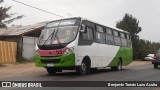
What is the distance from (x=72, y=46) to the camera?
54.8ft

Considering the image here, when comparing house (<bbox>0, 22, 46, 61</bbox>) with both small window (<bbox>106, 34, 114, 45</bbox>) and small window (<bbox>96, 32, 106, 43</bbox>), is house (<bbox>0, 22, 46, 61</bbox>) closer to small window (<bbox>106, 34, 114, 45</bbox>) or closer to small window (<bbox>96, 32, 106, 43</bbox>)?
small window (<bbox>106, 34, 114, 45</bbox>)

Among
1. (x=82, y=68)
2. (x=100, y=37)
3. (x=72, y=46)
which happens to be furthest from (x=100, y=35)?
(x=72, y=46)

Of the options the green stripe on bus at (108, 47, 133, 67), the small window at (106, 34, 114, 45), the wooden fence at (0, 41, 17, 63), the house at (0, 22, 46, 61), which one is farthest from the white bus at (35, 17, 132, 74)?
the house at (0, 22, 46, 61)

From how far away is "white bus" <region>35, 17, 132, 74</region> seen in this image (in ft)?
54.7

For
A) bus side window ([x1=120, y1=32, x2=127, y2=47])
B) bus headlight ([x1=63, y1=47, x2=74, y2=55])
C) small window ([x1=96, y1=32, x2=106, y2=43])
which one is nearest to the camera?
bus headlight ([x1=63, y1=47, x2=74, y2=55])

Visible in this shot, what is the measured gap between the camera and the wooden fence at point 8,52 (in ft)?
101

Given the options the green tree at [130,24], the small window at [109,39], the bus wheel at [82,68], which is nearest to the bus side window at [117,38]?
the small window at [109,39]

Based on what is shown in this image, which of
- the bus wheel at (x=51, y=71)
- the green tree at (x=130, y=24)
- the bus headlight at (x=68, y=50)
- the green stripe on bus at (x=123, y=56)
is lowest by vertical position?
the bus wheel at (x=51, y=71)

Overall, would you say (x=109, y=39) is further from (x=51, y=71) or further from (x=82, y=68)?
(x=51, y=71)

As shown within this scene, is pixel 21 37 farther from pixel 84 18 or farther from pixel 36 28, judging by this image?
pixel 84 18

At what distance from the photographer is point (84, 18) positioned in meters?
18.4

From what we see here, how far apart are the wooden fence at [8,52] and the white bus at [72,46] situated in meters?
12.7

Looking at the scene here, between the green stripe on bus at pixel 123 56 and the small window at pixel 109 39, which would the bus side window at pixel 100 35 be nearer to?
the small window at pixel 109 39

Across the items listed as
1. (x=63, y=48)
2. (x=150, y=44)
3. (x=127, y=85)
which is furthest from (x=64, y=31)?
(x=150, y=44)
